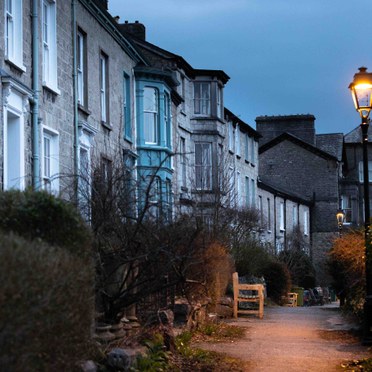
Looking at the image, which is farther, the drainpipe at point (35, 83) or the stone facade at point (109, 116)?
the drainpipe at point (35, 83)

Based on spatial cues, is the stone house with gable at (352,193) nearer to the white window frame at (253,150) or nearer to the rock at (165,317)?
the white window frame at (253,150)

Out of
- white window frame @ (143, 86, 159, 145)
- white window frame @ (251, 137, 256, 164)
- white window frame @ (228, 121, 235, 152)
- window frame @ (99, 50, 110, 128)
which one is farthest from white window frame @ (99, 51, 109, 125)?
white window frame @ (251, 137, 256, 164)

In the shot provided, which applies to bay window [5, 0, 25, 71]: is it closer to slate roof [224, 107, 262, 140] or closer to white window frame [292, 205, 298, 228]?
slate roof [224, 107, 262, 140]

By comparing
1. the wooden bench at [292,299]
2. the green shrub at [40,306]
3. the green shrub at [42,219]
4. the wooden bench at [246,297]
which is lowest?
the wooden bench at [292,299]

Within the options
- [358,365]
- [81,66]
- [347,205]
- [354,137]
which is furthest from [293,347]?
[354,137]

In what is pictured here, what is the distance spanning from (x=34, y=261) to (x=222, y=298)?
57.7 feet

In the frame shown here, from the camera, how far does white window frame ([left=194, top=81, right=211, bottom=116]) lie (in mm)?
38969

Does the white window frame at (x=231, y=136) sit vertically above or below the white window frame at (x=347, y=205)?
above

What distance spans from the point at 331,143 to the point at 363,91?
49377 mm

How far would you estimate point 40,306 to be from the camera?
514 centimetres

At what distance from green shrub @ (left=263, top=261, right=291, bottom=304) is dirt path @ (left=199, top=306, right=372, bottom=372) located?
1427 cm

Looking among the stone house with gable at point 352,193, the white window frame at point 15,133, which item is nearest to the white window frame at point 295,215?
the stone house with gable at point 352,193

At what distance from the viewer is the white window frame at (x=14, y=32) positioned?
1552 centimetres

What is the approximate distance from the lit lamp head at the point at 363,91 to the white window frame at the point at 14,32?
6.23 meters
